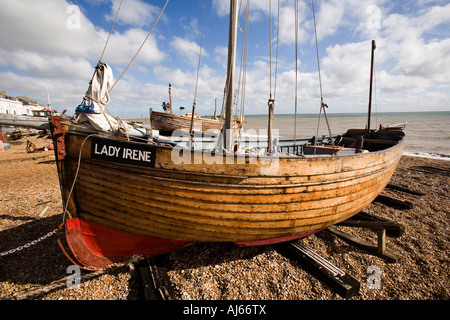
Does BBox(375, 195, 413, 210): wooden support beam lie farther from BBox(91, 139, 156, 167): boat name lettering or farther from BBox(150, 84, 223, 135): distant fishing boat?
BBox(150, 84, 223, 135): distant fishing boat

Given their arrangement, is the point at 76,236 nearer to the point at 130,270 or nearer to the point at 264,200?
the point at 130,270

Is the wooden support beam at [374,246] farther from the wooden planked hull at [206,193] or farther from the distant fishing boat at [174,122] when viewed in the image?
the distant fishing boat at [174,122]

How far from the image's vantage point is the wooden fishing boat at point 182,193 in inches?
115

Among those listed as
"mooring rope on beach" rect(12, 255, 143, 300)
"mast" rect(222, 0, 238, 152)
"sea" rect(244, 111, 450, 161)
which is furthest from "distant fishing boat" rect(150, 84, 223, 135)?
"mooring rope on beach" rect(12, 255, 143, 300)

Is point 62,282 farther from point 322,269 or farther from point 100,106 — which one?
point 322,269

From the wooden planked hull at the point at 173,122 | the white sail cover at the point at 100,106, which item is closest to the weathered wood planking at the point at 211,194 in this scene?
the white sail cover at the point at 100,106

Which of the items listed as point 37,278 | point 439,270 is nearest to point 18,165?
point 37,278

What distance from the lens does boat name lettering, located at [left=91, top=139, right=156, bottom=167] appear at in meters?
2.93

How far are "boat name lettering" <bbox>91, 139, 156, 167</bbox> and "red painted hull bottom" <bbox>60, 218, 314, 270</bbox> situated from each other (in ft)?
4.53

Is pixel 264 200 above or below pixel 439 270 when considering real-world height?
above

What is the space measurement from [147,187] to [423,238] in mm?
6398

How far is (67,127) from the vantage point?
330 centimetres
